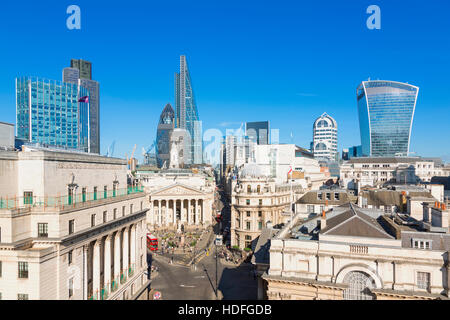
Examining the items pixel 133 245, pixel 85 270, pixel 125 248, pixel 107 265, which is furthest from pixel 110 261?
pixel 85 270

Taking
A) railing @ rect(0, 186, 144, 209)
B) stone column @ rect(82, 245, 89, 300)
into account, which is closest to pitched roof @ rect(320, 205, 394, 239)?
stone column @ rect(82, 245, 89, 300)

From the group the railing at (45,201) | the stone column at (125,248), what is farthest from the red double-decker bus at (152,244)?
the railing at (45,201)

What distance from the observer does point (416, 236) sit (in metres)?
26.2

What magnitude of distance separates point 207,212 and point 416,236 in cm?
7696

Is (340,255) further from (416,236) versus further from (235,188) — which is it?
(235,188)

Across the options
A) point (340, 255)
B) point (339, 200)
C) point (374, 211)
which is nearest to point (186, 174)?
point (339, 200)

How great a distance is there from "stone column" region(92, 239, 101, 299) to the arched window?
2347 centimetres

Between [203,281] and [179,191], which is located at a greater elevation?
[179,191]

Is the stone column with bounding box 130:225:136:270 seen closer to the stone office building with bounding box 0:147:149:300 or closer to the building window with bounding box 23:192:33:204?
the stone office building with bounding box 0:147:149:300

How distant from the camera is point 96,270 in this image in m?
31.4

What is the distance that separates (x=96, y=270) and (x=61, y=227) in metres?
8.55

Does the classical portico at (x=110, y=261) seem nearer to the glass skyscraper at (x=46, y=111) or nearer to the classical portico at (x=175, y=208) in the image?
the classical portico at (x=175, y=208)

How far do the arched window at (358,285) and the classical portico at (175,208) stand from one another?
7239cm

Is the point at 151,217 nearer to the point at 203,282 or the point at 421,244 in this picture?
the point at 203,282
